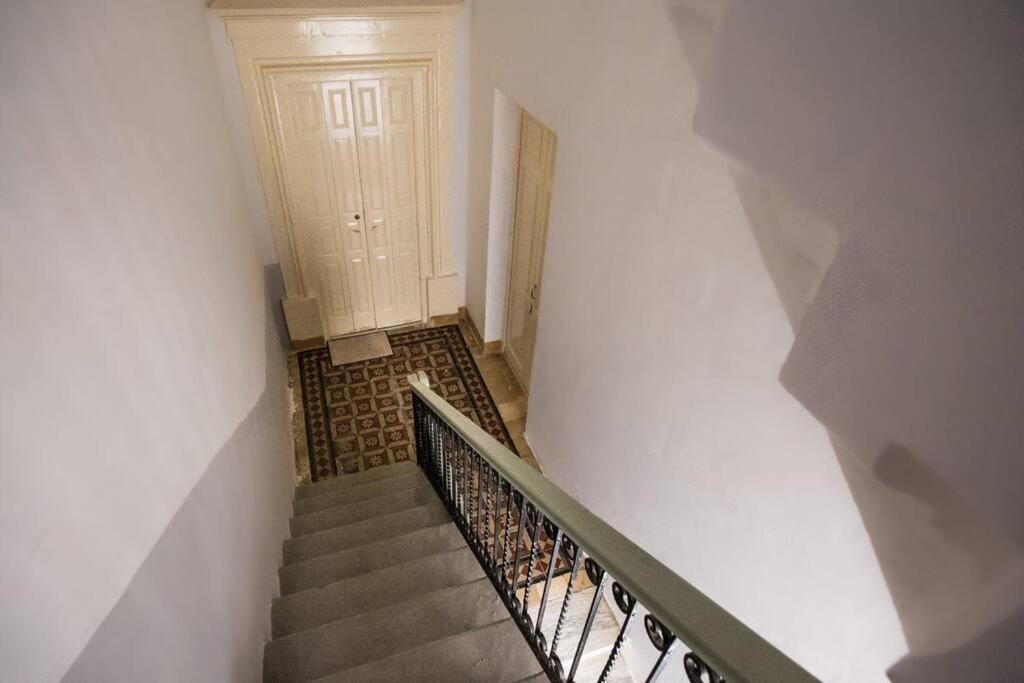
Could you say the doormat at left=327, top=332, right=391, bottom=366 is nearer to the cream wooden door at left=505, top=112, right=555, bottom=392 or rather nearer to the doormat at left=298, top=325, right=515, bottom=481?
the doormat at left=298, top=325, right=515, bottom=481

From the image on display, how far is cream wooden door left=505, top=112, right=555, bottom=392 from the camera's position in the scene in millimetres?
4270

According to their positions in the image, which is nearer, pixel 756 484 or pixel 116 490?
pixel 116 490

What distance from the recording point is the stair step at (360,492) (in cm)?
390

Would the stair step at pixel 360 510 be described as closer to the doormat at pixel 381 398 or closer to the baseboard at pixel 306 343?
the doormat at pixel 381 398

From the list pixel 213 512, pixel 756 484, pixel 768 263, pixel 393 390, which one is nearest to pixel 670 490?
pixel 756 484

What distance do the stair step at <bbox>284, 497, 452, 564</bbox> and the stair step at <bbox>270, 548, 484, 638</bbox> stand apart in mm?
449

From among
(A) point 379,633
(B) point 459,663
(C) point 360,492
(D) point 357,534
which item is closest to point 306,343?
(C) point 360,492

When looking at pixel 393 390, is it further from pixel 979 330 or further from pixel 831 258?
pixel 979 330

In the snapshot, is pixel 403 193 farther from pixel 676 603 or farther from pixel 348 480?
pixel 676 603

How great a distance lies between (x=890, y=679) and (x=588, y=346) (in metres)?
2.09

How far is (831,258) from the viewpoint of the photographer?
5.32 feet

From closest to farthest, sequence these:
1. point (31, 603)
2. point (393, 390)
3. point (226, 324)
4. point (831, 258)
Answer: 1. point (31, 603)
2. point (831, 258)
3. point (226, 324)
4. point (393, 390)

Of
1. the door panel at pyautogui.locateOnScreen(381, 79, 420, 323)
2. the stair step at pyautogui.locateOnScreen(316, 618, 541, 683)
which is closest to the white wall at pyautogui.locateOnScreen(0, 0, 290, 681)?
the stair step at pyautogui.locateOnScreen(316, 618, 541, 683)

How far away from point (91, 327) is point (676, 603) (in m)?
1.48
